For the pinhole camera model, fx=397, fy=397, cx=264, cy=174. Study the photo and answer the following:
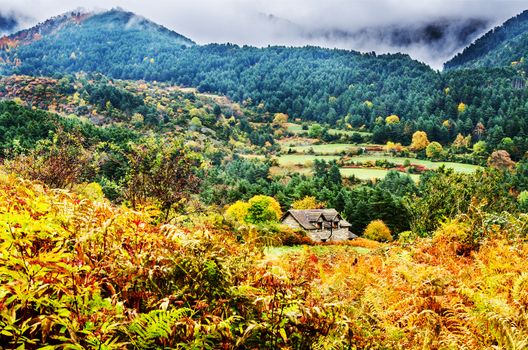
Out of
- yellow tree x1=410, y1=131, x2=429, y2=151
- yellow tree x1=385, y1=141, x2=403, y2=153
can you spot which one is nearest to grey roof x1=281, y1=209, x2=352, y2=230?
yellow tree x1=385, y1=141, x2=403, y2=153

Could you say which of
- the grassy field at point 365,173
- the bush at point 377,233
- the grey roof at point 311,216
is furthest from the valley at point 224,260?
the grassy field at point 365,173

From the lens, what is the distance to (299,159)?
10556 cm

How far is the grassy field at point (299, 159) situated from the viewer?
328ft

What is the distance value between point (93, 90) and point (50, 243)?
139 meters

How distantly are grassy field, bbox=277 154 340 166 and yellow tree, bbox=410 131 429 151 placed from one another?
29.5m

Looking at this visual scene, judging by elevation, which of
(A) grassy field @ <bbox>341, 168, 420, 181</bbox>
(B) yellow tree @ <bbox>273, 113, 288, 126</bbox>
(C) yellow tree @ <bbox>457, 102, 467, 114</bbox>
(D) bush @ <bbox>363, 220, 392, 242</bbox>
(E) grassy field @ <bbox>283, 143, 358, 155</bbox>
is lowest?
(D) bush @ <bbox>363, 220, 392, 242</bbox>

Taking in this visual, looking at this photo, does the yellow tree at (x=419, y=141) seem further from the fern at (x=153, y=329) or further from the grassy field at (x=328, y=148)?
the fern at (x=153, y=329)

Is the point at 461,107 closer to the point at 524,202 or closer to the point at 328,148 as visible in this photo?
the point at 328,148

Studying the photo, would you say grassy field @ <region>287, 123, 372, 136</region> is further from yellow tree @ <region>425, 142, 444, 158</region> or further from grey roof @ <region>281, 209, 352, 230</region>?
grey roof @ <region>281, 209, 352, 230</region>

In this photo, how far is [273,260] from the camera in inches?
130

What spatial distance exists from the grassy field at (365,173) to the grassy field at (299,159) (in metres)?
12.0

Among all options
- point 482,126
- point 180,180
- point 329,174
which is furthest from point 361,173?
point 180,180

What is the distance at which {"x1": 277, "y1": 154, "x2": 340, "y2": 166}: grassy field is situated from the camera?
10012 centimetres

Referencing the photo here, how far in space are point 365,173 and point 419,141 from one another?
1687 inches
